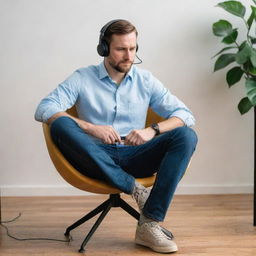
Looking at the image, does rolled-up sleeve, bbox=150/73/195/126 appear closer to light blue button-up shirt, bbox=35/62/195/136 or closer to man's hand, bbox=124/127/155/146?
light blue button-up shirt, bbox=35/62/195/136

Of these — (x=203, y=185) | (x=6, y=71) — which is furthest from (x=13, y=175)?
(x=203, y=185)

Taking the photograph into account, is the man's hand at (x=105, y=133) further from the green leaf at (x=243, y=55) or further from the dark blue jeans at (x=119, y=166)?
the green leaf at (x=243, y=55)

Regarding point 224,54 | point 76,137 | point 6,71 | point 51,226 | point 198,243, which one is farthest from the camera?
point 6,71

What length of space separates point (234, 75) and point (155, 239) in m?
1.47

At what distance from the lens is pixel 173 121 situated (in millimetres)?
2850

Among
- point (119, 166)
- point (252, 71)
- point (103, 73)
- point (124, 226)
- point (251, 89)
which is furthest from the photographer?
point (252, 71)

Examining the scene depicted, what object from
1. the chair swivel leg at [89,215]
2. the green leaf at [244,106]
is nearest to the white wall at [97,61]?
the green leaf at [244,106]

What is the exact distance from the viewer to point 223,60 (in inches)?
143

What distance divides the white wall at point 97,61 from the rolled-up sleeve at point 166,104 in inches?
37.8

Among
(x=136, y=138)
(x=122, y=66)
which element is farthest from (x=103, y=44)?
(x=136, y=138)

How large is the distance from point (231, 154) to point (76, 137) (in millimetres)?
1770

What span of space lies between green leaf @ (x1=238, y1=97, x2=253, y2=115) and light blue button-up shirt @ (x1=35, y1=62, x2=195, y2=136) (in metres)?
0.84

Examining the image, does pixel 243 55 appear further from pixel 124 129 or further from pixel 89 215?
→ pixel 89 215

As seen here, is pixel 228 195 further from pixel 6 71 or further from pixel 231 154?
pixel 6 71
